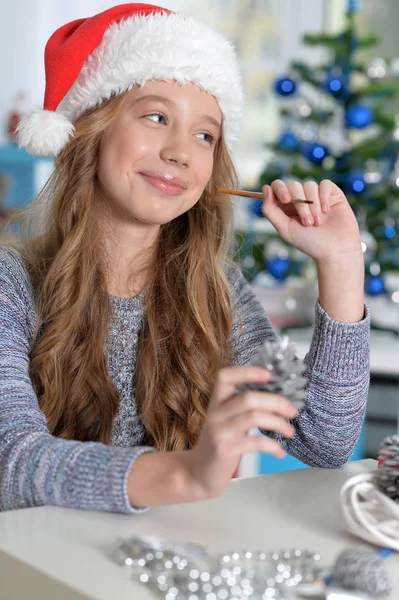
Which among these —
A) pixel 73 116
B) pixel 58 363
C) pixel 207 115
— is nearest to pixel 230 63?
pixel 207 115

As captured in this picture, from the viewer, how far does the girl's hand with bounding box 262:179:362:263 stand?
129 centimetres

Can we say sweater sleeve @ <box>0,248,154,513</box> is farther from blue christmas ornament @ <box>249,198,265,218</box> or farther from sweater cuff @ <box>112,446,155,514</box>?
blue christmas ornament @ <box>249,198,265,218</box>

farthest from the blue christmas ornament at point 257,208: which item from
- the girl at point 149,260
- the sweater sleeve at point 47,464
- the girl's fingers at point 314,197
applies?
the sweater sleeve at point 47,464

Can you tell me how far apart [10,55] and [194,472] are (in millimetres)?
2871

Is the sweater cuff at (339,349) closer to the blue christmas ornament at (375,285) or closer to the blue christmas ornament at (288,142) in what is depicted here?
the blue christmas ornament at (375,285)

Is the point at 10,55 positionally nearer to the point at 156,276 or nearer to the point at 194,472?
the point at 156,276

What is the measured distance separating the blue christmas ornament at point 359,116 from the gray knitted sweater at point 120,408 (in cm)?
123

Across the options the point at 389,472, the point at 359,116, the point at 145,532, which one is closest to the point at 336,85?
the point at 359,116

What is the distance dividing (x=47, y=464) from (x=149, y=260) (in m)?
0.63

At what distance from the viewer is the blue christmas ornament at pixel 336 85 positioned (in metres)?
2.73

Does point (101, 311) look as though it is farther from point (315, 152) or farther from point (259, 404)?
point (315, 152)

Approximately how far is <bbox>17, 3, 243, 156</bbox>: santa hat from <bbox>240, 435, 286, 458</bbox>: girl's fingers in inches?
30.2

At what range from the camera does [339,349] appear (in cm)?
123

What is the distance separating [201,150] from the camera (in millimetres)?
1440
